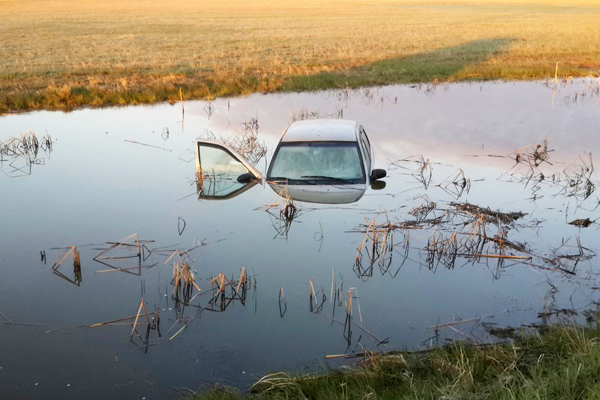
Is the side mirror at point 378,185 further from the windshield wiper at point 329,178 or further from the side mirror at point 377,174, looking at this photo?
the windshield wiper at point 329,178

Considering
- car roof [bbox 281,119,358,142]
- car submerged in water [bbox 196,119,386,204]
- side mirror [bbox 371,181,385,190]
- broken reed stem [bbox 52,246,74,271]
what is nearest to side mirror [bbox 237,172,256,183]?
car submerged in water [bbox 196,119,386,204]

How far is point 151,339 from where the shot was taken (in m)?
6.67

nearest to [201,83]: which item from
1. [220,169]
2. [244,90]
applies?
[244,90]

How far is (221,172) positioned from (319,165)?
2.63m

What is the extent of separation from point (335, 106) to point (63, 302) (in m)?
14.6

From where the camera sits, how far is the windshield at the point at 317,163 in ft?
33.4

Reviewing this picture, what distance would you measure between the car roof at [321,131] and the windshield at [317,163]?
0.10 metres

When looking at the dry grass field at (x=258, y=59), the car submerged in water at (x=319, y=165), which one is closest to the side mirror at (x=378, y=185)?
the car submerged in water at (x=319, y=165)

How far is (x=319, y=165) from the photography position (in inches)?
405

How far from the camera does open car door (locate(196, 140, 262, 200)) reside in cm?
1112

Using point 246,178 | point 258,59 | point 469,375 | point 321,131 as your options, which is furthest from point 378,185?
point 258,59

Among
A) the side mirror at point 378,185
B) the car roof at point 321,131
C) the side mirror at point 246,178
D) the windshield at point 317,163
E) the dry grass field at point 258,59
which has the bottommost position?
the side mirror at point 378,185

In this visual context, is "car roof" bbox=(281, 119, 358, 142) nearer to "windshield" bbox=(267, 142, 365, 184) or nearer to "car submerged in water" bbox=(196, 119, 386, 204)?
"car submerged in water" bbox=(196, 119, 386, 204)

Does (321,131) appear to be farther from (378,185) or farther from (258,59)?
(258,59)
